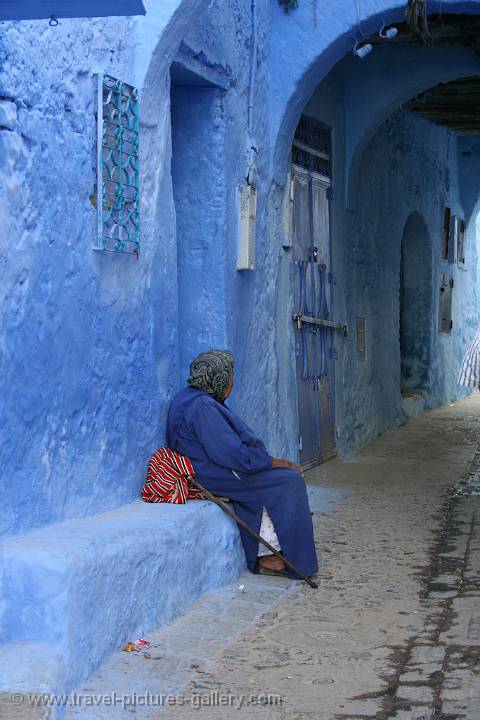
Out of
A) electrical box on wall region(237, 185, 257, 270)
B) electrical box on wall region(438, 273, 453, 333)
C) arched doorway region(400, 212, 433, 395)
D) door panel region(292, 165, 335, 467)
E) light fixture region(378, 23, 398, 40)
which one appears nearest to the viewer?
electrical box on wall region(237, 185, 257, 270)

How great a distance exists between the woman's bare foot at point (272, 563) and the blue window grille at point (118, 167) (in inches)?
64.8

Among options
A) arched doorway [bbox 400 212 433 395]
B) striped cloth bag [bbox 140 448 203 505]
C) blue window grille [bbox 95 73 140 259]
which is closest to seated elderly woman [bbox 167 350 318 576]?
striped cloth bag [bbox 140 448 203 505]

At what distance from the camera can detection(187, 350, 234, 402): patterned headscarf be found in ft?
18.8

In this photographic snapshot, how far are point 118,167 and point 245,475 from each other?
1.58 m

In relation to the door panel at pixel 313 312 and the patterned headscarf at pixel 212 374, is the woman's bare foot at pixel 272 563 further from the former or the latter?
the door panel at pixel 313 312

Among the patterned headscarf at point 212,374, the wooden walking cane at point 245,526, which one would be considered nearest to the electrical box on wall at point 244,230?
the patterned headscarf at point 212,374

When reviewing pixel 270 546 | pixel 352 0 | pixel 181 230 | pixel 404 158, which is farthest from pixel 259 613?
pixel 404 158

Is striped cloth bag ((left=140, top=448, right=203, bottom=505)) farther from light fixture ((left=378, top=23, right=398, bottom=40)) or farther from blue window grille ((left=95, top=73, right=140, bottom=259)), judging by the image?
light fixture ((left=378, top=23, right=398, bottom=40))

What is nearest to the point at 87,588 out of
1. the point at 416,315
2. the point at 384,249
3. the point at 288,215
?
the point at 288,215

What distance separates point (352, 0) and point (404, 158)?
532cm

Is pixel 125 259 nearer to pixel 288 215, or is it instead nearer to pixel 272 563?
pixel 272 563

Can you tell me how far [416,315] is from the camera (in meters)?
14.4

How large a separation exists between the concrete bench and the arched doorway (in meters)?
9.55

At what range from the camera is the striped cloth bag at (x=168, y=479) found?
5.26m
